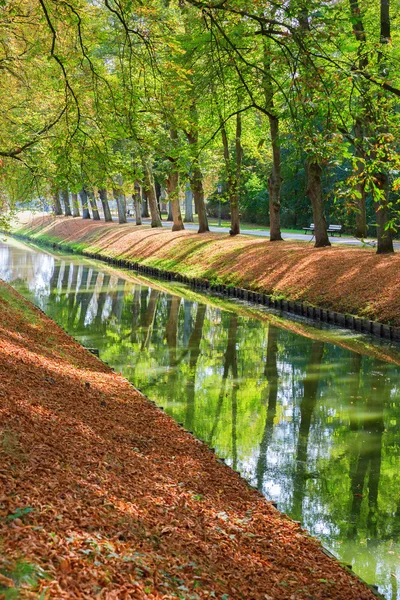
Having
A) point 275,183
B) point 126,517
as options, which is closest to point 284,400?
point 126,517

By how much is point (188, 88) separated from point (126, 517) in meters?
10.1

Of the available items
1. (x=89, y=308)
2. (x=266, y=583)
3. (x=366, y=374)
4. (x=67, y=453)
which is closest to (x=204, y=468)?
(x=67, y=453)

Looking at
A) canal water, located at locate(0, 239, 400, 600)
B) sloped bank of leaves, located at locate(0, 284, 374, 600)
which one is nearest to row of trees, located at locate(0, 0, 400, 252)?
sloped bank of leaves, located at locate(0, 284, 374, 600)

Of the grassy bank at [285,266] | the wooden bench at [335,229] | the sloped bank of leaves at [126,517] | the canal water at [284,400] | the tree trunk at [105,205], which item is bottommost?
the canal water at [284,400]

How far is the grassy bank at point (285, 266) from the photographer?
21.2 meters

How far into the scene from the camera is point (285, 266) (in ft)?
89.1

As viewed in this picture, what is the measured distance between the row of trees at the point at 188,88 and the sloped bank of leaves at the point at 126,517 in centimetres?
331

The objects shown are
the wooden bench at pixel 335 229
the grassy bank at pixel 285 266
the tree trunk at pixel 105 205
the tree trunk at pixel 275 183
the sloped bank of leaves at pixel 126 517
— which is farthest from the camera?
the tree trunk at pixel 105 205

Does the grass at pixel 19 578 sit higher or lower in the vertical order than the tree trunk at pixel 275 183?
lower

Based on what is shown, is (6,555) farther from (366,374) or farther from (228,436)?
(366,374)

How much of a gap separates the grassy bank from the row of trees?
1.76m

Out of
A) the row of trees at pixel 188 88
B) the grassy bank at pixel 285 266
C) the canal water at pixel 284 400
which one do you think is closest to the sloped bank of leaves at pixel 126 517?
the canal water at pixel 284 400

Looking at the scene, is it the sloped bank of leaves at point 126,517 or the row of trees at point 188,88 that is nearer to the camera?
the sloped bank of leaves at point 126,517

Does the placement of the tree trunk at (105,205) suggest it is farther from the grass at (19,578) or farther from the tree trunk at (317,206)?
the grass at (19,578)
